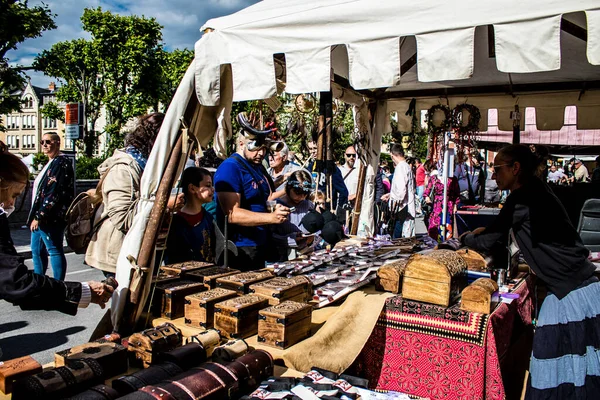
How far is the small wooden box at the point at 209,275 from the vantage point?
2.52 metres

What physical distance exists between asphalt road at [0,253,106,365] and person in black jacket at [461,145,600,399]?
367 cm

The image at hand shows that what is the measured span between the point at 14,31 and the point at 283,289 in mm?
14472

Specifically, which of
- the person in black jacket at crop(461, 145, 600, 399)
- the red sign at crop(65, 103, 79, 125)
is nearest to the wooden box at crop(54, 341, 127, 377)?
the person in black jacket at crop(461, 145, 600, 399)

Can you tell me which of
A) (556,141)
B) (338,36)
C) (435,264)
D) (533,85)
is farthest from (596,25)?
(556,141)

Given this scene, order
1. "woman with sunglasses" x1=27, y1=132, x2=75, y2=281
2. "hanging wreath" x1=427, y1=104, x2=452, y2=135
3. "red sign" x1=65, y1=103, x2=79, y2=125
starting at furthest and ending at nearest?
"red sign" x1=65, y1=103, x2=79, y2=125
"hanging wreath" x1=427, y1=104, x2=452, y2=135
"woman with sunglasses" x1=27, y1=132, x2=75, y2=281

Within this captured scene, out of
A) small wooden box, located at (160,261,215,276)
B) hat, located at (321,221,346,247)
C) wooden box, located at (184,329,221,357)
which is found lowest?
wooden box, located at (184,329,221,357)

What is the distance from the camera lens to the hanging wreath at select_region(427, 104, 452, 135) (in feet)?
20.6

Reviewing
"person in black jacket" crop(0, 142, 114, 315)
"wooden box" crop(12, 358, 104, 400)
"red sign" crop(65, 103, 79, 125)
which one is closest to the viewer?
"wooden box" crop(12, 358, 104, 400)

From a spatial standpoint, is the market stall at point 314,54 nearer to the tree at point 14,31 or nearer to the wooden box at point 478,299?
the wooden box at point 478,299

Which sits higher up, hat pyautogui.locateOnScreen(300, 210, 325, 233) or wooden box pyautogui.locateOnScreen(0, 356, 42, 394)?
hat pyautogui.locateOnScreen(300, 210, 325, 233)

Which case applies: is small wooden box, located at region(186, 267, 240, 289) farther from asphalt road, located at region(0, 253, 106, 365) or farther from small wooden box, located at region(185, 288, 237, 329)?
asphalt road, located at region(0, 253, 106, 365)

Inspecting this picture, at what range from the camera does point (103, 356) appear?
1.76 meters

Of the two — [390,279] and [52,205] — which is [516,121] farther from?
[52,205]

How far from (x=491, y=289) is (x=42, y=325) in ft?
14.2
